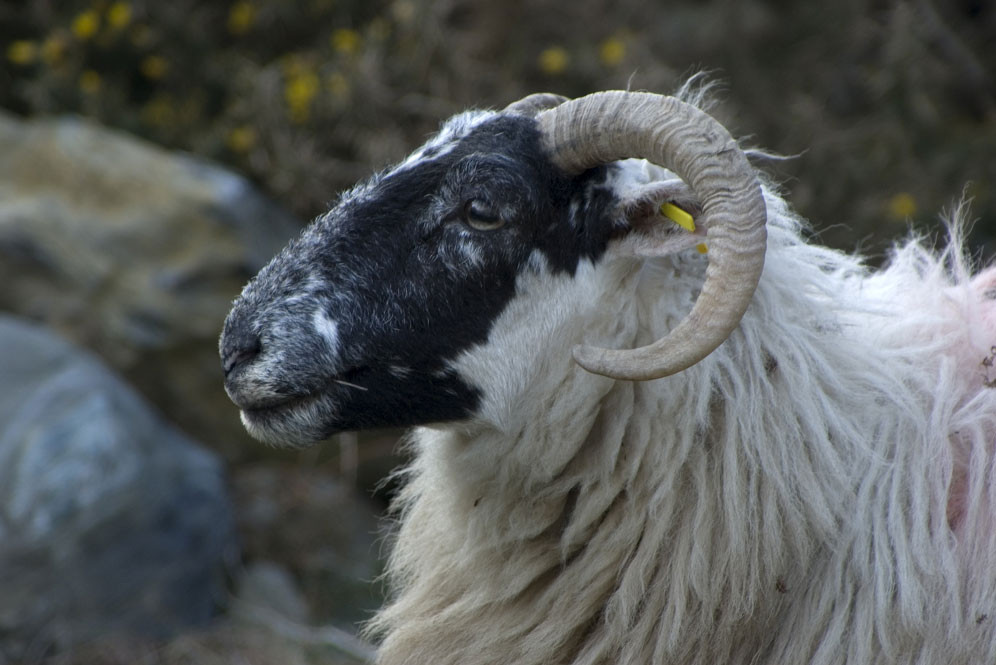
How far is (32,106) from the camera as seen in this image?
314 inches

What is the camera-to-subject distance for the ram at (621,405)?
2553 mm

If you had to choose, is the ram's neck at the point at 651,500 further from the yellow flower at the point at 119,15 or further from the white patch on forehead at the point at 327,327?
the yellow flower at the point at 119,15

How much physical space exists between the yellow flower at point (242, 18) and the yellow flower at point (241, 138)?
100cm

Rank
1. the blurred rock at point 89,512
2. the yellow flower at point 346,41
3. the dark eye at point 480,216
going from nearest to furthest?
the dark eye at point 480,216, the blurred rock at point 89,512, the yellow flower at point 346,41

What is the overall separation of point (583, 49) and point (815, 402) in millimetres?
Answer: 5357

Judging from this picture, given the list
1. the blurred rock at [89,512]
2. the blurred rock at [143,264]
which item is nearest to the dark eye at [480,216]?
the blurred rock at [89,512]

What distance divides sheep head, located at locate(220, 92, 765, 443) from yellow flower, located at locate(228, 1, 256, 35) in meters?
5.80

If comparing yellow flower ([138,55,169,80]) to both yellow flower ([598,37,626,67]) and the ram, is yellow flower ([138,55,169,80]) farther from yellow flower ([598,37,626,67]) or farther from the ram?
the ram

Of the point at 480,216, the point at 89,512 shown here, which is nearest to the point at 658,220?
the point at 480,216

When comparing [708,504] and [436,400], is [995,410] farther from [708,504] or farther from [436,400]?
[436,400]

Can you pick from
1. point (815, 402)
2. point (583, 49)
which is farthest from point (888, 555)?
point (583, 49)

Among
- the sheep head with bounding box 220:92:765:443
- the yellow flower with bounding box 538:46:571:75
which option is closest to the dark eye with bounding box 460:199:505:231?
the sheep head with bounding box 220:92:765:443

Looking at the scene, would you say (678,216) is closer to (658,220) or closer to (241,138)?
(658,220)

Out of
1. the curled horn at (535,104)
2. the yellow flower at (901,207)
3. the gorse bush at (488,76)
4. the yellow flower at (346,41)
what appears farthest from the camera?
the yellow flower at (346,41)
